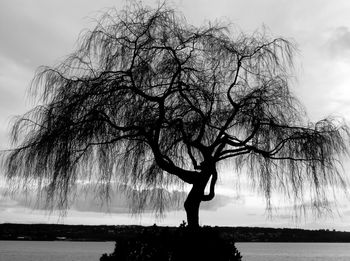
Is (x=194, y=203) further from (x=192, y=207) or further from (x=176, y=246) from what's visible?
(x=176, y=246)

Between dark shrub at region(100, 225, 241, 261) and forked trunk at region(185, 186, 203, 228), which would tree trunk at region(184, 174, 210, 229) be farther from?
dark shrub at region(100, 225, 241, 261)

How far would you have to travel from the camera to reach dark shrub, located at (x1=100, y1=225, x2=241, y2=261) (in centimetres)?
1027

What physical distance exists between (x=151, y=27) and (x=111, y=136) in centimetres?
291

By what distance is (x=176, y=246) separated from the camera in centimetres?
1030

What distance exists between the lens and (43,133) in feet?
37.1

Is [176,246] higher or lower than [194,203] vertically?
lower

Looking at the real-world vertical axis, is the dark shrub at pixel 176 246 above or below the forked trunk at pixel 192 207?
below

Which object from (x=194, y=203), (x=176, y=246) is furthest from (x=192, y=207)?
(x=176, y=246)

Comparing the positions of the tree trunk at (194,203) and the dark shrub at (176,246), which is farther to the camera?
the tree trunk at (194,203)

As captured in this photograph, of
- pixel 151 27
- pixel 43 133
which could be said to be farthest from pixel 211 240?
pixel 151 27

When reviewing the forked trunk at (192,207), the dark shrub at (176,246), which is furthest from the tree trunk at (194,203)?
the dark shrub at (176,246)

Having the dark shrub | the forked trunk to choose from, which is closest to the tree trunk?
the forked trunk

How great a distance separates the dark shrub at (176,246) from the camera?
33.7 feet

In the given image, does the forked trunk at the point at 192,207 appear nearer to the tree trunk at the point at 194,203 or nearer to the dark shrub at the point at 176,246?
the tree trunk at the point at 194,203
